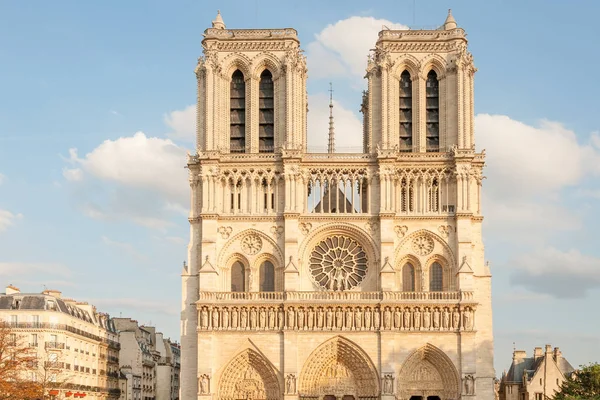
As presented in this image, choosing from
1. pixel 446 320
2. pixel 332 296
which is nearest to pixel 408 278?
pixel 446 320

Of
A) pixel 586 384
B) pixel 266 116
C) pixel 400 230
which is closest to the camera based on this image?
pixel 586 384

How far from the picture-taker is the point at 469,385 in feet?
180

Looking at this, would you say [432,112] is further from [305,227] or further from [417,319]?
[417,319]

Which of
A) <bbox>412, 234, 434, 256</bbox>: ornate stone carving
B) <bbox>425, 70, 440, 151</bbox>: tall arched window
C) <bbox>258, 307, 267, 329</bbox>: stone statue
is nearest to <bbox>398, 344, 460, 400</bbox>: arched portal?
<bbox>412, 234, 434, 256</bbox>: ornate stone carving

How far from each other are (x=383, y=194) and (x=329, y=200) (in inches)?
117

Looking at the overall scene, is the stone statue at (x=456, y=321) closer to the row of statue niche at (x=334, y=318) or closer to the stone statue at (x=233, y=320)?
the row of statue niche at (x=334, y=318)

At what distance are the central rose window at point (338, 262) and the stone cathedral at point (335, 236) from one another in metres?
0.07

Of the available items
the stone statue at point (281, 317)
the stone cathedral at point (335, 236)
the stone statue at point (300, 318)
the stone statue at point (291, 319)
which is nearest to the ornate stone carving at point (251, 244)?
the stone cathedral at point (335, 236)

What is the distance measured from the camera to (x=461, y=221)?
56969mm

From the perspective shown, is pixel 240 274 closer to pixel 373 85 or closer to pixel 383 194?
pixel 383 194

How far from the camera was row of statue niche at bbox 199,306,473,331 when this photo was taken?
55562 mm

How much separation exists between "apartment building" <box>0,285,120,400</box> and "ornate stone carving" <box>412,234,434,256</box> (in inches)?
744

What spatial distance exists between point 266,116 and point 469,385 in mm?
17683

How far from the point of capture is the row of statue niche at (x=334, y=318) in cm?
5556
